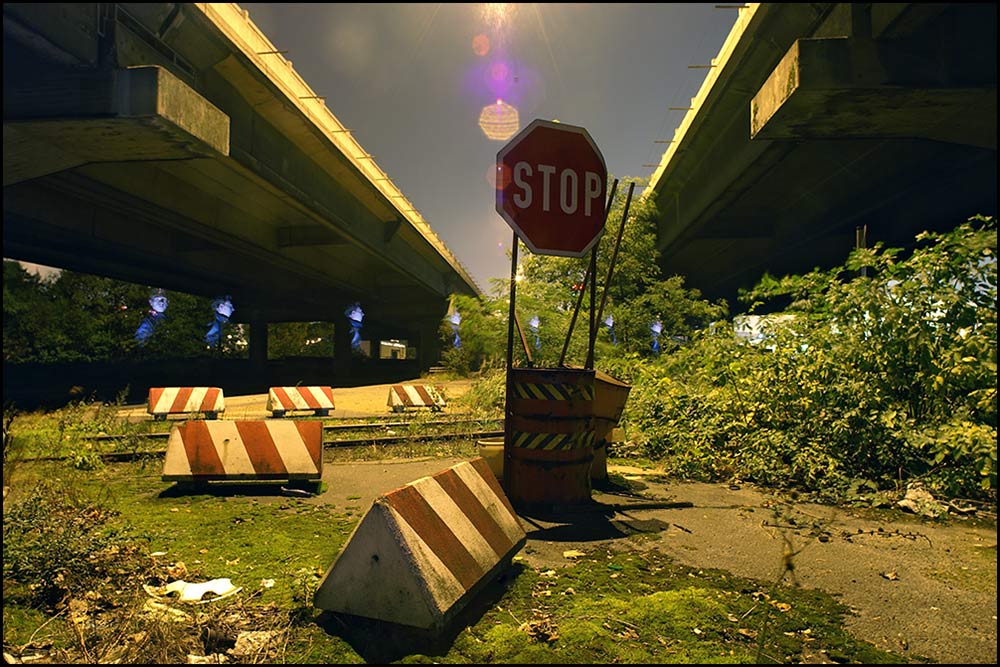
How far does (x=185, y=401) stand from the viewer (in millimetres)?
15234

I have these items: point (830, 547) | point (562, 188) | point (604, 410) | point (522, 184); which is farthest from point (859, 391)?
point (522, 184)

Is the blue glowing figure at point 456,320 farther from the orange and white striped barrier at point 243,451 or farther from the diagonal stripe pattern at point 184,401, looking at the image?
the orange and white striped barrier at point 243,451

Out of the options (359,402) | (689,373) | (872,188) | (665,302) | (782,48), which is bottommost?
(359,402)

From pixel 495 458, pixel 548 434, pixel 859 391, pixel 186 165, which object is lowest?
pixel 495 458

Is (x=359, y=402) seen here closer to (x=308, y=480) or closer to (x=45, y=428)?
(x=45, y=428)

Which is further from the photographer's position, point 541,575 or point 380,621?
point 541,575

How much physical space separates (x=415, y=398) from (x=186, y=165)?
907 cm

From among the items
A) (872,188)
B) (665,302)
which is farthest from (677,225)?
(872,188)

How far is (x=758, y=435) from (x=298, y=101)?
45.9 ft

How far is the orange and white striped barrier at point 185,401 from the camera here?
15.0 metres

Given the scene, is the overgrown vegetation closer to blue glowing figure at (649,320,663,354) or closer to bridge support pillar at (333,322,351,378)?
blue glowing figure at (649,320,663,354)

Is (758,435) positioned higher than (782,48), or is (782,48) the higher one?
(782,48)

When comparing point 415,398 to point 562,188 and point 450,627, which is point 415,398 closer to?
point 562,188

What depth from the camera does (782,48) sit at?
12.8 metres
